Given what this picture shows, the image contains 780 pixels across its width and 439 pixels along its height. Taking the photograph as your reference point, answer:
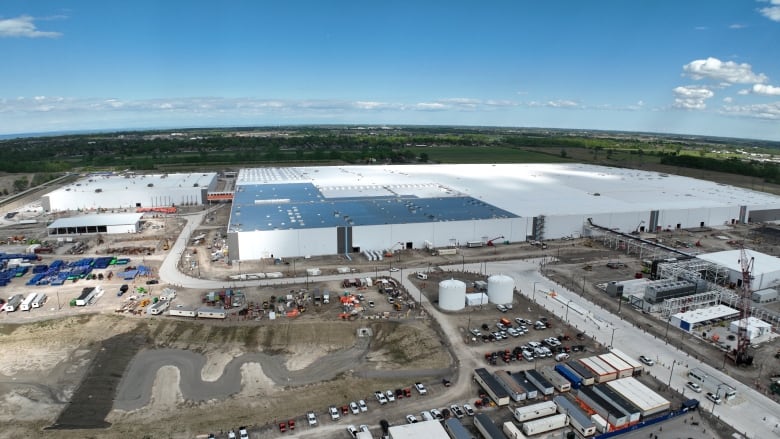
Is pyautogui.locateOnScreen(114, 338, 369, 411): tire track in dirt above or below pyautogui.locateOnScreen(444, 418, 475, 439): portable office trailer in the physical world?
below

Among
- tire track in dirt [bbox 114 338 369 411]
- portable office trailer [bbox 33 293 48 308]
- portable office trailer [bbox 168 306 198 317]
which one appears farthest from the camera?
portable office trailer [bbox 33 293 48 308]

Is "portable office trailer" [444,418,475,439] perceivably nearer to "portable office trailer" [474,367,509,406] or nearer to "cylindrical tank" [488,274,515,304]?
"portable office trailer" [474,367,509,406]

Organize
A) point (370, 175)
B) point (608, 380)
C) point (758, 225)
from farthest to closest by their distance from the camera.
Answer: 1. point (370, 175)
2. point (758, 225)
3. point (608, 380)

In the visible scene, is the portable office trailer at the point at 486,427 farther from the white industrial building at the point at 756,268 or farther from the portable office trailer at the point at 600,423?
the white industrial building at the point at 756,268

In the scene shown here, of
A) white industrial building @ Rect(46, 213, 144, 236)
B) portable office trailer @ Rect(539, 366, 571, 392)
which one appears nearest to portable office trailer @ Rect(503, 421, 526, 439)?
portable office trailer @ Rect(539, 366, 571, 392)

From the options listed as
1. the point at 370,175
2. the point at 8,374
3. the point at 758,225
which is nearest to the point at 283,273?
Answer: the point at 8,374

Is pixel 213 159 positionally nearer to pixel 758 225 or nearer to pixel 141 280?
pixel 141 280
